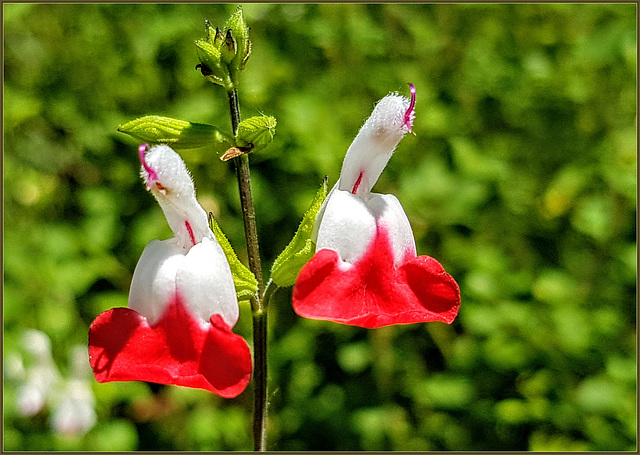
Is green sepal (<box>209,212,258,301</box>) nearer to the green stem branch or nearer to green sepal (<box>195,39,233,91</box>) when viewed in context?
the green stem branch

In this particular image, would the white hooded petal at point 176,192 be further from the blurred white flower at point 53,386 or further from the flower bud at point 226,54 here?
the blurred white flower at point 53,386

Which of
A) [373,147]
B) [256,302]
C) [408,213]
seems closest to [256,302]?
[256,302]

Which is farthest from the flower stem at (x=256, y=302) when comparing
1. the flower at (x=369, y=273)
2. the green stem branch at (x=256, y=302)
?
the flower at (x=369, y=273)

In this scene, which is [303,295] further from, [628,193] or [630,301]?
[630,301]

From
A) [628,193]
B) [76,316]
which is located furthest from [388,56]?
[76,316]

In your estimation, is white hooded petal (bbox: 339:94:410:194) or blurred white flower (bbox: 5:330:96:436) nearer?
white hooded petal (bbox: 339:94:410:194)

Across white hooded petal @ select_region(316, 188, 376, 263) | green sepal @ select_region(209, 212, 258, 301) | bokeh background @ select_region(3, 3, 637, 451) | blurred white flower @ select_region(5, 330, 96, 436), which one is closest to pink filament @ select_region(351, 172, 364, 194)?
white hooded petal @ select_region(316, 188, 376, 263)

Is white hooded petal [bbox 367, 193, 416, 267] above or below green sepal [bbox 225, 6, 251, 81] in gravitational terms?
below
